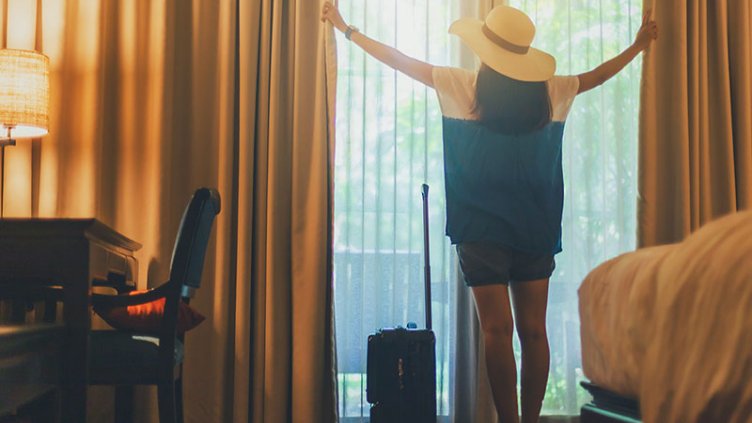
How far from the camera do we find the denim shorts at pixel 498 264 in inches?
94.8

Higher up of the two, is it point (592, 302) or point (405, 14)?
point (405, 14)

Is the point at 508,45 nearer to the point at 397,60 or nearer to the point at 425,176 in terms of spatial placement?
the point at 397,60

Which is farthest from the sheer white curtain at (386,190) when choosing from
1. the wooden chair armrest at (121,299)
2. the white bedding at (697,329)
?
the white bedding at (697,329)

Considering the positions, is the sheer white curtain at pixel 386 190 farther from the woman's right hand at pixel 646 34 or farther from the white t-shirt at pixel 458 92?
the woman's right hand at pixel 646 34

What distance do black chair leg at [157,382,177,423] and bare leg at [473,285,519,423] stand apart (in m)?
1.00

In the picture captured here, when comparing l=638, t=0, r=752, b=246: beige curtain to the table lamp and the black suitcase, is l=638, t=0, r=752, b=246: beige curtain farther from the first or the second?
the table lamp

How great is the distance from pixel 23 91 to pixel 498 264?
1770 millimetres

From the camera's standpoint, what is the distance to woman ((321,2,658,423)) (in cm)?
242

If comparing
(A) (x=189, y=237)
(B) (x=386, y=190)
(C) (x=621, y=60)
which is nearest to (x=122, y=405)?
(A) (x=189, y=237)

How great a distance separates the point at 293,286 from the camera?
2.91 m

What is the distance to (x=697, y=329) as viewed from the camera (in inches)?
40.4

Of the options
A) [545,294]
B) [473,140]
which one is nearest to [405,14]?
[473,140]

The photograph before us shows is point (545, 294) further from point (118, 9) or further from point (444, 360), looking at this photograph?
point (118, 9)

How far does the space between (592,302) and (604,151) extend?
75.2 inches
